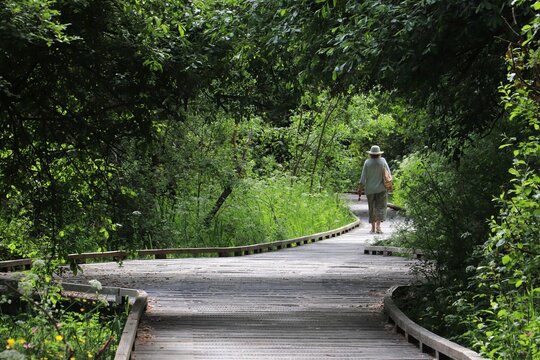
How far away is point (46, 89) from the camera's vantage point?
11789 millimetres

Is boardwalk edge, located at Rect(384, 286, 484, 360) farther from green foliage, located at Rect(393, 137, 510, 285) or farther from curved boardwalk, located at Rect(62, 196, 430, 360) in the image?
green foliage, located at Rect(393, 137, 510, 285)

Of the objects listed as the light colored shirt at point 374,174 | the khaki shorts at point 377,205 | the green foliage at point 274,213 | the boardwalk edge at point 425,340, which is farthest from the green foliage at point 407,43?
the khaki shorts at point 377,205

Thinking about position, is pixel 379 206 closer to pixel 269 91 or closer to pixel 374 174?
pixel 374 174

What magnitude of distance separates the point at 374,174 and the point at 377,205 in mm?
1137

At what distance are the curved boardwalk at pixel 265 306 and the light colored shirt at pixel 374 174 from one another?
4.12 metres

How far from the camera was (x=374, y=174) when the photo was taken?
24.1 m

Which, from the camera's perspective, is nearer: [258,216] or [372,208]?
[258,216]

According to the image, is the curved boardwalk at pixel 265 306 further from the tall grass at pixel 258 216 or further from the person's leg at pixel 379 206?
the person's leg at pixel 379 206

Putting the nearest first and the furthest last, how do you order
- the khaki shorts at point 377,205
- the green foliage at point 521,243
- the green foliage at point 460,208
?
the green foliage at point 521,243 < the green foliage at point 460,208 < the khaki shorts at point 377,205

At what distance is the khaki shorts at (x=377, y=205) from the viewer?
24391mm

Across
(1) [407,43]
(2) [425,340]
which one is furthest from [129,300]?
(1) [407,43]

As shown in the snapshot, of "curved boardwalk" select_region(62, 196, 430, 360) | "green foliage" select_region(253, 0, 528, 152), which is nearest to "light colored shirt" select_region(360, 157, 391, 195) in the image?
"curved boardwalk" select_region(62, 196, 430, 360)

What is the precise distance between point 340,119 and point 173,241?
40.0ft

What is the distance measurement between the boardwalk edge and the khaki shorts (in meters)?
12.5
